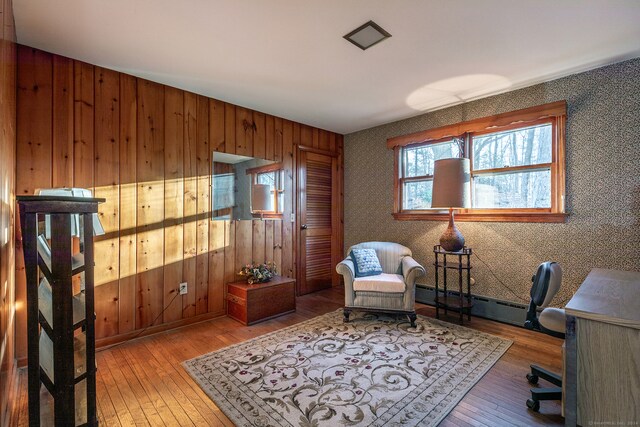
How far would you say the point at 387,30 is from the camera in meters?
2.10

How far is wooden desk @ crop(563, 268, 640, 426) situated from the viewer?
4.20ft

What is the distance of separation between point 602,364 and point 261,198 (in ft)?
10.9

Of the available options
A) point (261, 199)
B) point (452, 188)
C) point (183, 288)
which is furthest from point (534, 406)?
point (261, 199)

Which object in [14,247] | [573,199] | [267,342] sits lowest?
[267,342]

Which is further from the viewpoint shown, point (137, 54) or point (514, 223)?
point (514, 223)

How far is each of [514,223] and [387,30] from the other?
2339 mm

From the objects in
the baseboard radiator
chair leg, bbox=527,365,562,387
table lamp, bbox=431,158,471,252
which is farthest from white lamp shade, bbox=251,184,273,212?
chair leg, bbox=527,365,562,387

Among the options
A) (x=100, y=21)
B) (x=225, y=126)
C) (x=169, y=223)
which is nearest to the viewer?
(x=100, y=21)

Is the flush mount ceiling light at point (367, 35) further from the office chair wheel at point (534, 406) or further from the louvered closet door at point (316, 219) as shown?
the office chair wheel at point (534, 406)

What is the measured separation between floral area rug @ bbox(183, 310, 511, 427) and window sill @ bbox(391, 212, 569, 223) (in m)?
1.23

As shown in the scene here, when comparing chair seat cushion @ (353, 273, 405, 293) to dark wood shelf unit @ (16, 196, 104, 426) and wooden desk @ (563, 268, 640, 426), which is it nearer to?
wooden desk @ (563, 268, 640, 426)

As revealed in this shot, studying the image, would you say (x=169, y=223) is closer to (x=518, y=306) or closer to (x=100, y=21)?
(x=100, y=21)

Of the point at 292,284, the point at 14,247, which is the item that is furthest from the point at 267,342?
the point at 14,247

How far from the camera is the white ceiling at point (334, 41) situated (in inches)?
73.5
